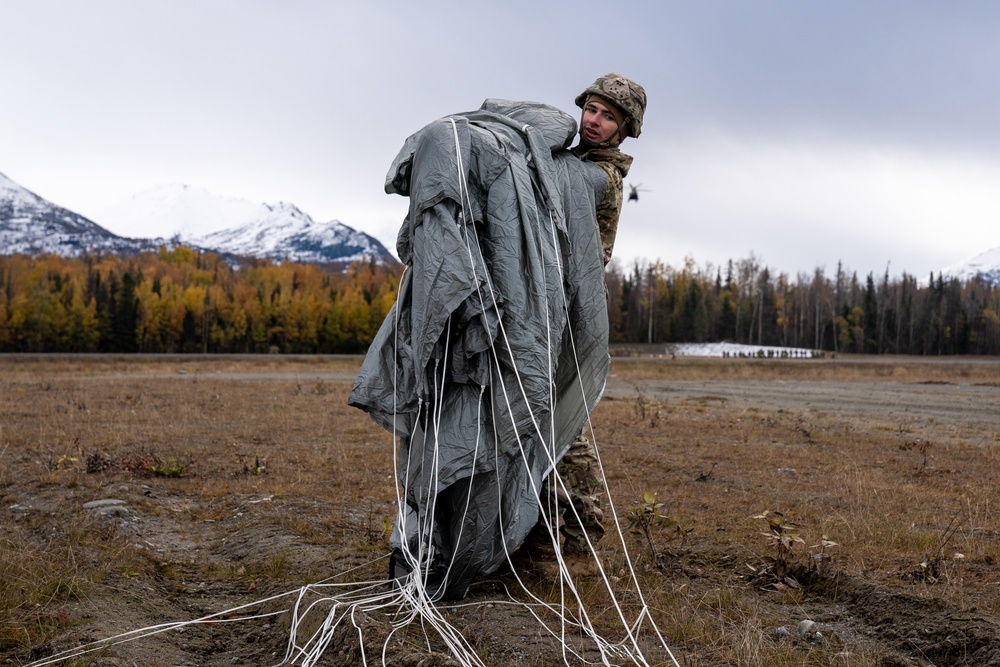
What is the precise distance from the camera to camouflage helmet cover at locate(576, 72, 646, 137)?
3.97 metres

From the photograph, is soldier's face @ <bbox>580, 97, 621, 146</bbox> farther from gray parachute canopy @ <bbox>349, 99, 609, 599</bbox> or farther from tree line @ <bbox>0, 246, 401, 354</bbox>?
tree line @ <bbox>0, 246, 401, 354</bbox>

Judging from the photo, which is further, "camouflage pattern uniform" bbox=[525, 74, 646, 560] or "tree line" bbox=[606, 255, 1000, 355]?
"tree line" bbox=[606, 255, 1000, 355]

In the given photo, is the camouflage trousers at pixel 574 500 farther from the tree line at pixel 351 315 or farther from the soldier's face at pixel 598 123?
the tree line at pixel 351 315

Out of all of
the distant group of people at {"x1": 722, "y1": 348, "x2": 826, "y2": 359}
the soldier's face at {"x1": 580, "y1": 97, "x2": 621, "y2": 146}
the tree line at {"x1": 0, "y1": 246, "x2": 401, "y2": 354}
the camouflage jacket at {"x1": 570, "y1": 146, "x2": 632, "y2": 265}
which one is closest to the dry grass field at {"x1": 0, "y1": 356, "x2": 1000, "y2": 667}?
the camouflage jacket at {"x1": 570, "y1": 146, "x2": 632, "y2": 265}

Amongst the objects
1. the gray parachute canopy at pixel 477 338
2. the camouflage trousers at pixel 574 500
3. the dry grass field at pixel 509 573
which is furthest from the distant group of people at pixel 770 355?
the gray parachute canopy at pixel 477 338

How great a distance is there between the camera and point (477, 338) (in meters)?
3.50

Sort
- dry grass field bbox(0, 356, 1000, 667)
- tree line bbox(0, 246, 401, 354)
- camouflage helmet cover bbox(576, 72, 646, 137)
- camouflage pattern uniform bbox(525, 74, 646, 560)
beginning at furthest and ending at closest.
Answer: tree line bbox(0, 246, 401, 354) → camouflage pattern uniform bbox(525, 74, 646, 560) → camouflage helmet cover bbox(576, 72, 646, 137) → dry grass field bbox(0, 356, 1000, 667)

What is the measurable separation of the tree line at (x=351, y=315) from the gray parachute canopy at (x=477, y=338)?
3186 inches

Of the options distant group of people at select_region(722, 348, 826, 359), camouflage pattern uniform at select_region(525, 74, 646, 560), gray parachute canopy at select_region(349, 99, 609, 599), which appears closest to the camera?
gray parachute canopy at select_region(349, 99, 609, 599)

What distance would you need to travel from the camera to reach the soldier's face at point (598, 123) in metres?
4.05

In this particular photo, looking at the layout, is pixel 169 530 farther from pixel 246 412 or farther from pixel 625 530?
pixel 246 412

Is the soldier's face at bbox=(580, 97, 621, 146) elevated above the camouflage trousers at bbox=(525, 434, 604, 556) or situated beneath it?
elevated above

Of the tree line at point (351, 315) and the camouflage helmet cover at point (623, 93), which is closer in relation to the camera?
the camouflage helmet cover at point (623, 93)

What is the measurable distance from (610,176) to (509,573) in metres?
2.10
